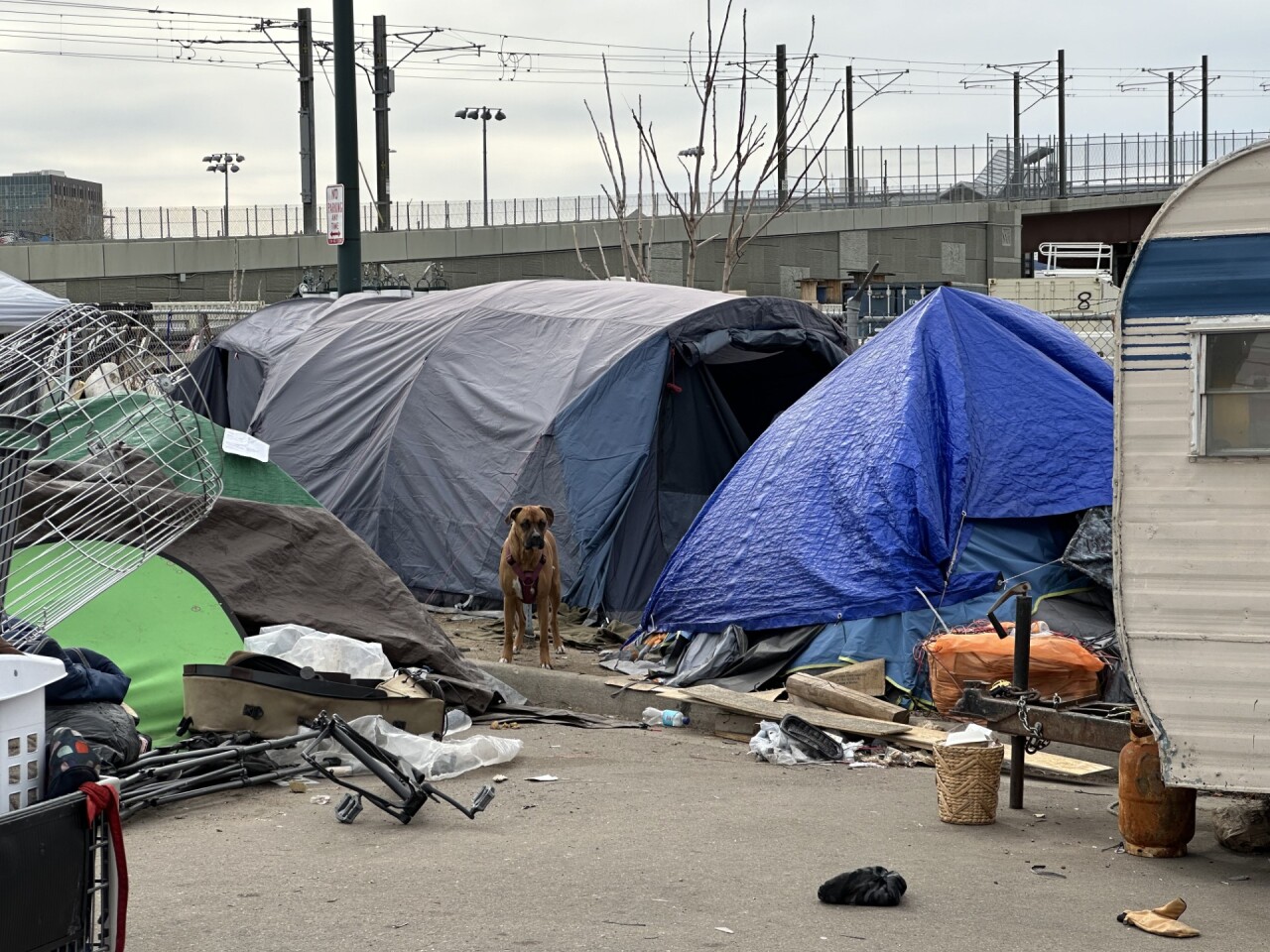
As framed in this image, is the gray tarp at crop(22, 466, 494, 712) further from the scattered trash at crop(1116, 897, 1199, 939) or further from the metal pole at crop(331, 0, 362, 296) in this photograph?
the metal pole at crop(331, 0, 362, 296)

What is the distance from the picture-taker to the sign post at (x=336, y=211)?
15469 mm

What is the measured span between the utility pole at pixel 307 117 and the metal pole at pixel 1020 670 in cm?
3038


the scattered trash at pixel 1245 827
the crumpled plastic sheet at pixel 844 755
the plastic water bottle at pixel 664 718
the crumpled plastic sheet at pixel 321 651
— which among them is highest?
the crumpled plastic sheet at pixel 321 651

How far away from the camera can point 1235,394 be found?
18.5ft

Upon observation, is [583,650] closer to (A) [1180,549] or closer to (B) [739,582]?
(B) [739,582]

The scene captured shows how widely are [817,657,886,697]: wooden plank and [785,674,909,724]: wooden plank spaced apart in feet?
0.47

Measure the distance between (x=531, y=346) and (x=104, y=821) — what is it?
30.5ft

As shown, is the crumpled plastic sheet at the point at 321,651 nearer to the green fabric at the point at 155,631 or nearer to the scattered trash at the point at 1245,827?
the green fabric at the point at 155,631

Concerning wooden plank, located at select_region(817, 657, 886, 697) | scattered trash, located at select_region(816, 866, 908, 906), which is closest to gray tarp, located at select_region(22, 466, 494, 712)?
wooden plank, located at select_region(817, 657, 886, 697)

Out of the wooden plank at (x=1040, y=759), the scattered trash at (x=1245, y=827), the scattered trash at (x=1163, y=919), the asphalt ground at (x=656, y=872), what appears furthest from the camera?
the wooden plank at (x=1040, y=759)

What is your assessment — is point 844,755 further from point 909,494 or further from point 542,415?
point 542,415

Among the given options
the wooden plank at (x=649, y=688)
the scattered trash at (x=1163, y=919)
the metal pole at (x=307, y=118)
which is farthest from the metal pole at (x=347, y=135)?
the metal pole at (x=307, y=118)

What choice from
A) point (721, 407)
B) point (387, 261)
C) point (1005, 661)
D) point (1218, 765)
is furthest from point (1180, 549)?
point (387, 261)

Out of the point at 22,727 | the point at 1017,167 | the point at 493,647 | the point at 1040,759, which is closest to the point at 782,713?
the point at 1040,759
